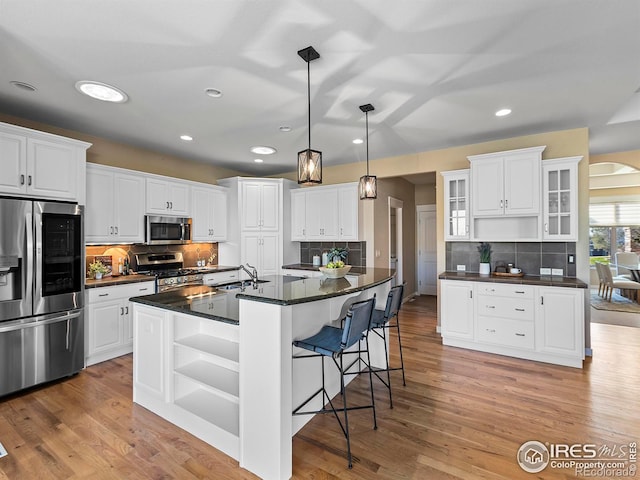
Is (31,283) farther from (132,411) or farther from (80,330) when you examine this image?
(132,411)

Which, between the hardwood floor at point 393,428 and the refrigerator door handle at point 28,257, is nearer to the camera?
the hardwood floor at point 393,428

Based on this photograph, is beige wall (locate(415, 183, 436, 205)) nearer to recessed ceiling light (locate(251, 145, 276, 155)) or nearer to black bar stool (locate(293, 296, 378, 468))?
recessed ceiling light (locate(251, 145, 276, 155))

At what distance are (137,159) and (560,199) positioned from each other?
5.66 meters

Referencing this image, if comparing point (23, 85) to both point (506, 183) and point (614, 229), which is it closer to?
point (506, 183)

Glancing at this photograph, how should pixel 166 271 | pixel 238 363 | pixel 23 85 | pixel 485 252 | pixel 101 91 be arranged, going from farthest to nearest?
pixel 166 271 < pixel 485 252 < pixel 101 91 < pixel 23 85 < pixel 238 363

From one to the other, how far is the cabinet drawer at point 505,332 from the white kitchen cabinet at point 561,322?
4.1 inches

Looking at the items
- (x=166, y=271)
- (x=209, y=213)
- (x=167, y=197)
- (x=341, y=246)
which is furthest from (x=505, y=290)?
(x=167, y=197)

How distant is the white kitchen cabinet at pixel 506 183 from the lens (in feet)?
12.3

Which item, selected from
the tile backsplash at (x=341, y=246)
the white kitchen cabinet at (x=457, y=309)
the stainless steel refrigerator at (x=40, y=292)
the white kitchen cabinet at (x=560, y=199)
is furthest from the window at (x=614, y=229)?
the stainless steel refrigerator at (x=40, y=292)

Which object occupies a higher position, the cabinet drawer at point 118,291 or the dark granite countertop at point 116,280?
the dark granite countertop at point 116,280

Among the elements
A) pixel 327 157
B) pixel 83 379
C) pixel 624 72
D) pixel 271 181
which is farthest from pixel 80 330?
pixel 624 72

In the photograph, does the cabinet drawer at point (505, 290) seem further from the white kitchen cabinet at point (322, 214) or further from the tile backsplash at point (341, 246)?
the white kitchen cabinet at point (322, 214)

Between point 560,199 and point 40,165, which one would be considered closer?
point 40,165

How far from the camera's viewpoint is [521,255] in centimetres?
418
